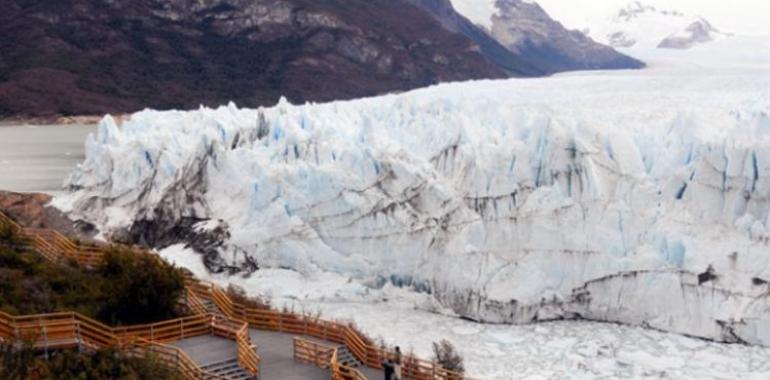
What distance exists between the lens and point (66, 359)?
9062 millimetres

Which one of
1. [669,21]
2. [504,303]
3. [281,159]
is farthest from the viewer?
[669,21]

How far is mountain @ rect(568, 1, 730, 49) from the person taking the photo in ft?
367

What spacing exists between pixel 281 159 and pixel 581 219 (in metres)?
7.10

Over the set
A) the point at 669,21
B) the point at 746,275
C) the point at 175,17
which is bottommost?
the point at 746,275

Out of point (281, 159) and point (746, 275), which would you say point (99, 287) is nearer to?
point (281, 159)

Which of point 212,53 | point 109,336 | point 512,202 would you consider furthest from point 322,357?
point 212,53

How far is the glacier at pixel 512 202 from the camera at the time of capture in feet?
47.8

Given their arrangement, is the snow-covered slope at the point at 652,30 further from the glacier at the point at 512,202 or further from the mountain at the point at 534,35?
the glacier at the point at 512,202

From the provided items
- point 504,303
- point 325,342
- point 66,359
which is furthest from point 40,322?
point 504,303

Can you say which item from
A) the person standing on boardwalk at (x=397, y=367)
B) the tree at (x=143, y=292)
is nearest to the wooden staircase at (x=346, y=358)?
the person standing on boardwalk at (x=397, y=367)

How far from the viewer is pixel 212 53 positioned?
78875 mm

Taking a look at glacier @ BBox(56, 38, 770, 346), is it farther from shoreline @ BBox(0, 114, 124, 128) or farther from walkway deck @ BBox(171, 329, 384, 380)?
shoreline @ BBox(0, 114, 124, 128)

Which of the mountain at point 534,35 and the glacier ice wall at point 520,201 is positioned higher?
the mountain at point 534,35

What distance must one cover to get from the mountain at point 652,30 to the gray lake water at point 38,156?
83163mm
